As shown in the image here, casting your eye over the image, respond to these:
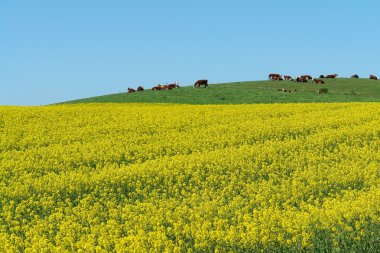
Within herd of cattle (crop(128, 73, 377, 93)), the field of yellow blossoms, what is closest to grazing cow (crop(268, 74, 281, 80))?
herd of cattle (crop(128, 73, 377, 93))

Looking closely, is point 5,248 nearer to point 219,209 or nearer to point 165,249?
point 165,249

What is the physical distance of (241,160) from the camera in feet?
60.4

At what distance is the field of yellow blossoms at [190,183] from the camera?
11828 mm

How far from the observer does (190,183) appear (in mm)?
16672

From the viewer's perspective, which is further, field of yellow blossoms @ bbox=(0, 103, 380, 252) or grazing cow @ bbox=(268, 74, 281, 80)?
grazing cow @ bbox=(268, 74, 281, 80)

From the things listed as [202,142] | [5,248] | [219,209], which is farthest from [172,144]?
[5,248]

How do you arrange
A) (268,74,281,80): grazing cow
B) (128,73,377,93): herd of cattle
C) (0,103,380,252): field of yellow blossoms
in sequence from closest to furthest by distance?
(0,103,380,252): field of yellow blossoms → (128,73,377,93): herd of cattle → (268,74,281,80): grazing cow

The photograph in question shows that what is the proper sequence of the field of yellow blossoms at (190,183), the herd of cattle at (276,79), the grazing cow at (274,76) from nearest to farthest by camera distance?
the field of yellow blossoms at (190,183)
the herd of cattle at (276,79)
the grazing cow at (274,76)

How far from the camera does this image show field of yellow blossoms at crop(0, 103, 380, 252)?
1183cm

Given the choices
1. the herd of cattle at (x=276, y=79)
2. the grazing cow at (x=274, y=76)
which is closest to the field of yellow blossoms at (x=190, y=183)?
the herd of cattle at (x=276, y=79)

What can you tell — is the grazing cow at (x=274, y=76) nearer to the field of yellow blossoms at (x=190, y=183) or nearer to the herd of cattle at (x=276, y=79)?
the herd of cattle at (x=276, y=79)

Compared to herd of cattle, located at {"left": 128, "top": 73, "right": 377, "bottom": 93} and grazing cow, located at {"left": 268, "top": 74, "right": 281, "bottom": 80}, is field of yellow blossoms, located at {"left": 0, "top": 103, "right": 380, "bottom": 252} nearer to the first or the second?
herd of cattle, located at {"left": 128, "top": 73, "right": 377, "bottom": 93}

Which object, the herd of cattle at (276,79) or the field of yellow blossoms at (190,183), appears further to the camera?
the herd of cattle at (276,79)

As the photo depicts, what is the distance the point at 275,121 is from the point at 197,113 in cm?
473
